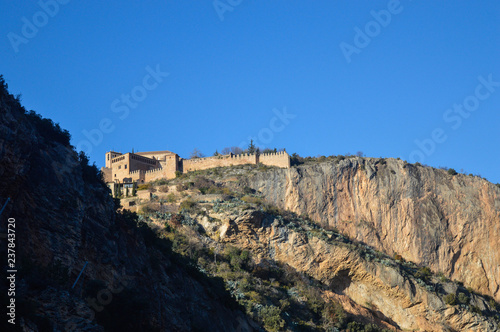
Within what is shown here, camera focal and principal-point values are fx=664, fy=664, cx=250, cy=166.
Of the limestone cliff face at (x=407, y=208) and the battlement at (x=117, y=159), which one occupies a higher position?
the battlement at (x=117, y=159)

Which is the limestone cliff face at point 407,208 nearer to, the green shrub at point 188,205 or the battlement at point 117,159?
the green shrub at point 188,205

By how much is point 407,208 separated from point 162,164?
66.8 feet

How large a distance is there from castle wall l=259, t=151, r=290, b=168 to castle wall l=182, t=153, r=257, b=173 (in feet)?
4.62

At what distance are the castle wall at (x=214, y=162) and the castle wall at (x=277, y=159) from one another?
1.41 metres

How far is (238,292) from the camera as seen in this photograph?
32250mm

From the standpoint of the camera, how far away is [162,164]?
54.5m

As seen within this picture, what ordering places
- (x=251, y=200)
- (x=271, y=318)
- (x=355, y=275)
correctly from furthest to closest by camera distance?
1. (x=251, y=200)
2. (x=355, y=275)
3. (x=271, y=318)

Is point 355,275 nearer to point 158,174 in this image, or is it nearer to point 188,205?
point 188,205

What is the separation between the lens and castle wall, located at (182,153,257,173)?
53281mm

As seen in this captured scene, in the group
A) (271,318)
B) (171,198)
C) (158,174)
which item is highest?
(158,174)

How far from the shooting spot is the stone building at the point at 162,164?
5266 centimetres

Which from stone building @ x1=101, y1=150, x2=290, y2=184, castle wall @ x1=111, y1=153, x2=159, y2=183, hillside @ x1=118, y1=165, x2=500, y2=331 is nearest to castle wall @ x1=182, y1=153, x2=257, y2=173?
stone building @ x1=101, y1=150, x2=290, y2=184

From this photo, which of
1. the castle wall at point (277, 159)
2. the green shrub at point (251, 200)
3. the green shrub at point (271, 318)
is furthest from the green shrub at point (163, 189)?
the green shrub at point (271, 318)

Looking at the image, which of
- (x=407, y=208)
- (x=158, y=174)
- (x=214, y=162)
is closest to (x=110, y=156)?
(x=158, y=174)
